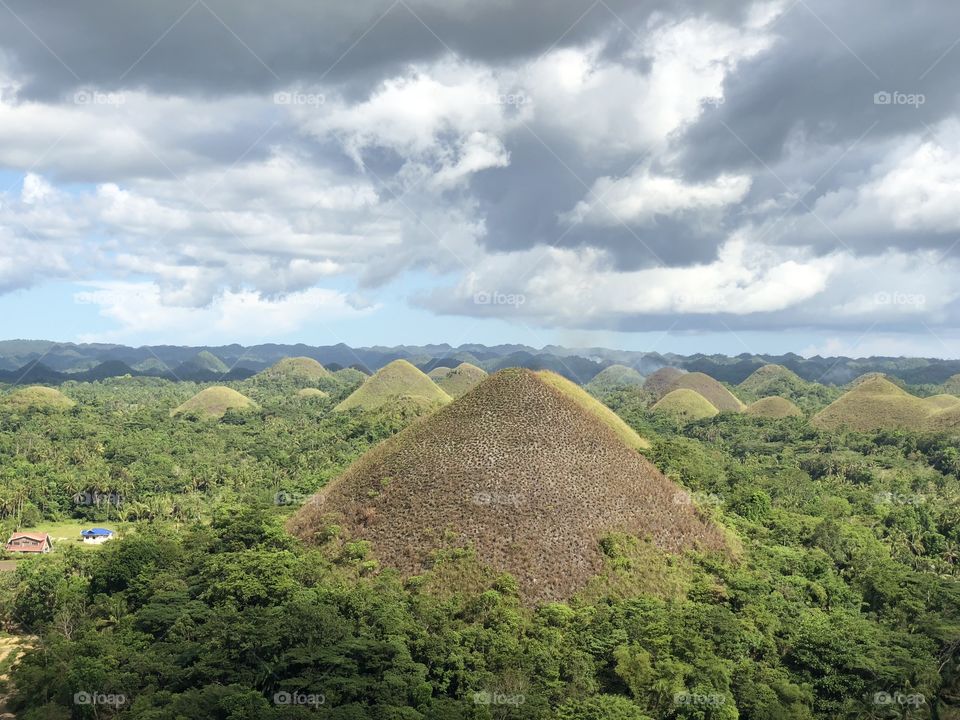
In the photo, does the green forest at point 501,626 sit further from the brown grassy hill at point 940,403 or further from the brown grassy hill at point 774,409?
the brown grassy hill at point 774,409

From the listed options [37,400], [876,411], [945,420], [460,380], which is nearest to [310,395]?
[460,380]

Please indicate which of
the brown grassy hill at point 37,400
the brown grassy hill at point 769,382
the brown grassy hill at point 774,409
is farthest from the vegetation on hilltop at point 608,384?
the brown grassy hill at point 37,400

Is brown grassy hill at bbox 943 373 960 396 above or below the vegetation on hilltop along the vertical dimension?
above

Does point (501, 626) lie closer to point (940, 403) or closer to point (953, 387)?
point (940, 403)

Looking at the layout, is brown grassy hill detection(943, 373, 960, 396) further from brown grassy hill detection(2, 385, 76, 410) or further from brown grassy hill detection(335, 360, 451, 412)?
brown grassy hill detection(2, 385, 76, 410)

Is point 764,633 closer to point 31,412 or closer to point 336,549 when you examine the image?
point 336,549

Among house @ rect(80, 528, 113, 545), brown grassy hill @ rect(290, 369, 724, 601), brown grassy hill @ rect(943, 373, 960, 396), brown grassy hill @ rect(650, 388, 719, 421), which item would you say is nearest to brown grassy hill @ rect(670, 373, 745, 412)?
brown grassy hill @ rect(650, 388, 719, 421)

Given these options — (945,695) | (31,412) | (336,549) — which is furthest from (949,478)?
(31,412)
